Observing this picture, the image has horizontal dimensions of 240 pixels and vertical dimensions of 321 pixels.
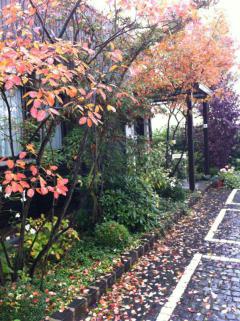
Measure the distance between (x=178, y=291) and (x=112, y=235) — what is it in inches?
51.7

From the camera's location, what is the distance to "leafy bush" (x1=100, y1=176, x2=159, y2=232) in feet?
17.2

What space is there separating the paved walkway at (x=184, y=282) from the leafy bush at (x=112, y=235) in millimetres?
385

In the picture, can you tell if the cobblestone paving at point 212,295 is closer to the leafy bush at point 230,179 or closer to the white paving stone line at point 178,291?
the white paving stone line at point 178,291

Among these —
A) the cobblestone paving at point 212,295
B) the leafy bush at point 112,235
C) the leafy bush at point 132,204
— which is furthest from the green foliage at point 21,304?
the leafy bush at point 132,204

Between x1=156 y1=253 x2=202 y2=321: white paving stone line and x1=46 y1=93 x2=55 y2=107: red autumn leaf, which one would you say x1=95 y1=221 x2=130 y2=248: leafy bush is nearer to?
x1=156 y1=253 x2=202 y2=321: white paving stone line

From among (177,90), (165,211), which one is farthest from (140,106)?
(177,90)

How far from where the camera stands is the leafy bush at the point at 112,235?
4648 millimetres

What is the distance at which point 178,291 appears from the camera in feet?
12.0

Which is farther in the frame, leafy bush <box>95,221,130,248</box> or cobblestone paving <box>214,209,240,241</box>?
cobblestone paving <box>214,209,240,241</box>

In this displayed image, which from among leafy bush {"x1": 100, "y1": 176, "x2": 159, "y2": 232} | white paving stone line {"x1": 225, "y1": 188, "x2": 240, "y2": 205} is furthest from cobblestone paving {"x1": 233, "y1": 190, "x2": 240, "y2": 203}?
leafy bush {"x1": 100, "y1": 176, "x2": 159, "y2": 232}

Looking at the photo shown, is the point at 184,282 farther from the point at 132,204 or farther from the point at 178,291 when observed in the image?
the point at 132,204

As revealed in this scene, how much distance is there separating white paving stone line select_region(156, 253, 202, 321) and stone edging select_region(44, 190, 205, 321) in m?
Answer: 0.69

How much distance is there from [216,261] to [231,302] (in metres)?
1.13

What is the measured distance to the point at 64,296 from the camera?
3350 mm
